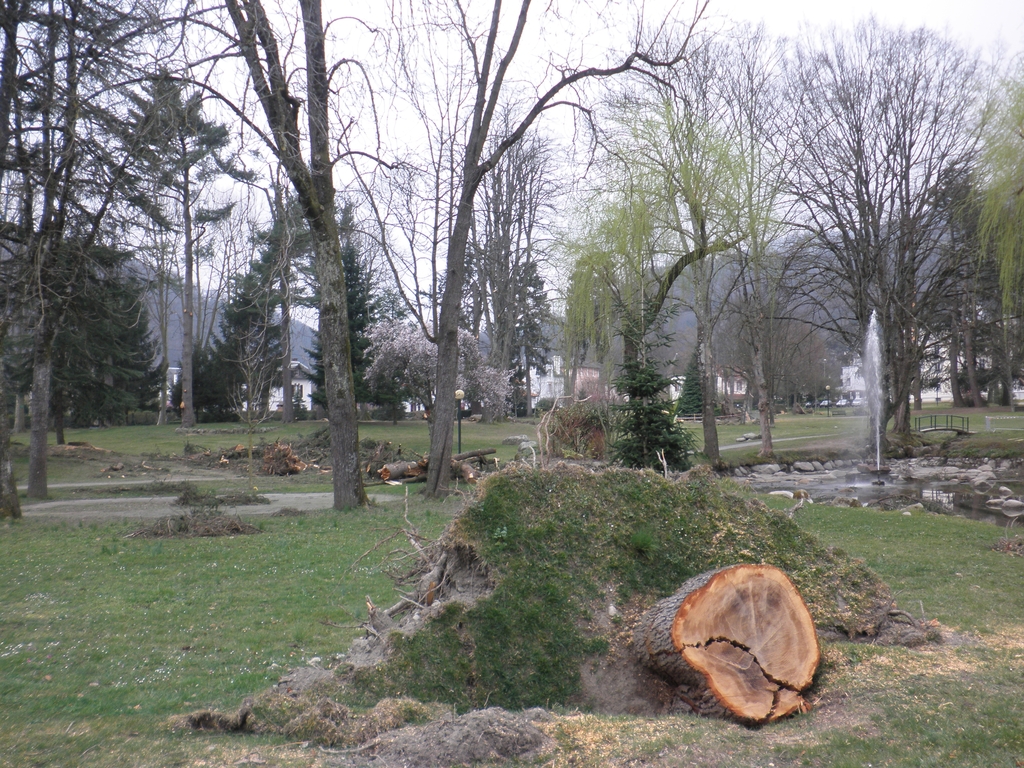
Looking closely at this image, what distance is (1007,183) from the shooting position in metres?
12.5

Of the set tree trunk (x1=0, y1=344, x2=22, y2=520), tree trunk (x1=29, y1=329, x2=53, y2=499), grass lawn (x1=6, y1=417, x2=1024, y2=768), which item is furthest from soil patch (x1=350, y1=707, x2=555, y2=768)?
tree trunk (x1=29, y1=329, x2=53, y2=499)

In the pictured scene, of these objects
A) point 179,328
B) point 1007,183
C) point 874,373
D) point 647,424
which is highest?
point 179,328

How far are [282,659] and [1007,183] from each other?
14.0 meters

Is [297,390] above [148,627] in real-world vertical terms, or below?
above

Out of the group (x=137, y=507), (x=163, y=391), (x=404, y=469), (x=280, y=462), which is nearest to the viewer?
(x=137, y=507)

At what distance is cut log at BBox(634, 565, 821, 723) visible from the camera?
3736mm

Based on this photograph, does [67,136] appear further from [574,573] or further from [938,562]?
[938,562]

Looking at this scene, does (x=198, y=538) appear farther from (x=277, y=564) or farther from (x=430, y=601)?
(x=430, y=601)

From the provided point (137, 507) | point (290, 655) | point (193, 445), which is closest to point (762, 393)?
point (137, 507)

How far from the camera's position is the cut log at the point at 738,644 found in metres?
3.74

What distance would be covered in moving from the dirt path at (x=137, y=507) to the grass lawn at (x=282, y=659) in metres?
3.11

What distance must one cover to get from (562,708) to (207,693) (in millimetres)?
2212

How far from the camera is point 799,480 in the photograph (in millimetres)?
20906

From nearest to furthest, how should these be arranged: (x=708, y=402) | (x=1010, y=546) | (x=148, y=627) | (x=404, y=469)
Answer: (x=148, y=627) < (x=1010, y=546) < (x=404, y=469) < (x=708, y=402)
